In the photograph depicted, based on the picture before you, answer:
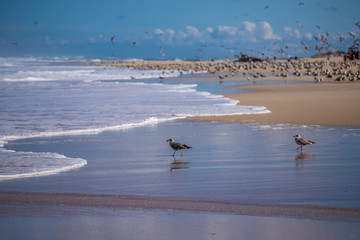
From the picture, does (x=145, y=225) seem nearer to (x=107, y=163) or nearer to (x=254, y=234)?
(x=254, y=234)

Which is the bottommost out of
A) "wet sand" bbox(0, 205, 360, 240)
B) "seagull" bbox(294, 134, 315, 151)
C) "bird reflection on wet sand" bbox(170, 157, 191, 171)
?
"wet sand" bbox(0, 205, 360, 240)

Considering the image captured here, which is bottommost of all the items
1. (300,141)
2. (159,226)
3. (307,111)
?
(159,226)

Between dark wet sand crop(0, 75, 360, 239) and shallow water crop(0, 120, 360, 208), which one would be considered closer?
dark wet sand crop(0, 75, 360, 239)

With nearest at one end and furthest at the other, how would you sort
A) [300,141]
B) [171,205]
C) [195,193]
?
1. [171,205]
2. [195,193]
3. [300,141]

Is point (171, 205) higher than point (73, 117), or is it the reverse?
point (73, 117)

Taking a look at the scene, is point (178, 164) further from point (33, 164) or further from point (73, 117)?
point (73, 117)

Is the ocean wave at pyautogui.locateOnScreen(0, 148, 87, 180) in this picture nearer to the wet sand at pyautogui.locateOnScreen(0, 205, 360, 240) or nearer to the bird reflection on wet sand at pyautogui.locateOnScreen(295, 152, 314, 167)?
the wet sand at pyautogui.locateOnScreen(0, 205, 360, 240)

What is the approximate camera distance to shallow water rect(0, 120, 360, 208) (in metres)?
6.96

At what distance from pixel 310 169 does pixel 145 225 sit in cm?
379

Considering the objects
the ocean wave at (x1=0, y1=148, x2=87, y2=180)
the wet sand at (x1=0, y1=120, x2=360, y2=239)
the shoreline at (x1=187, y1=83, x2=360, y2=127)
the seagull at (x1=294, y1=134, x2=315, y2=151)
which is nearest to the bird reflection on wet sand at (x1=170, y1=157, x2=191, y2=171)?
the wet sand at (x1=0, y1=120, x2=360, y2=239)

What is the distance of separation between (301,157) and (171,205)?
4.01m

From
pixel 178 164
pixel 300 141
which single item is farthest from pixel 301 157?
pixel 178 164

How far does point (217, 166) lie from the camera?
8766mm

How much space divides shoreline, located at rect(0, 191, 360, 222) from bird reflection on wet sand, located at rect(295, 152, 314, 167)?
9.31 feet
